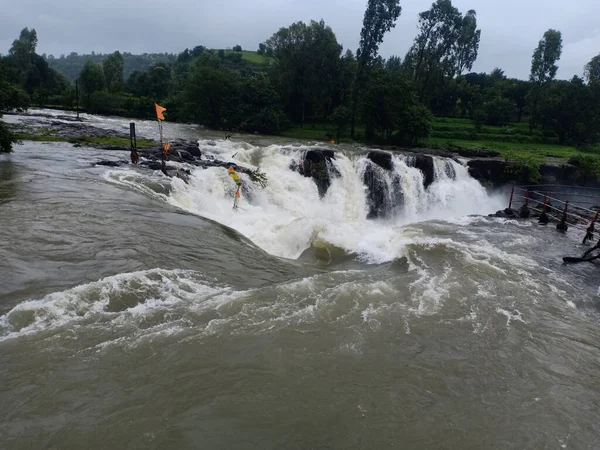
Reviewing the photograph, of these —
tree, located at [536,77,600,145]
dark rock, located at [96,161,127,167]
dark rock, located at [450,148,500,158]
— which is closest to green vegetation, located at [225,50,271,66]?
tree, located at [536,77,600,145]

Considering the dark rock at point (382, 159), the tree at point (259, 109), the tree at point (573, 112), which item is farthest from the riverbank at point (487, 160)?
the tree at point (259, 109)

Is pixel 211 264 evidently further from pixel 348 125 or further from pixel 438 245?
pixel 348 125

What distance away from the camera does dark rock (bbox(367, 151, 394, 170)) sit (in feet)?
83.3

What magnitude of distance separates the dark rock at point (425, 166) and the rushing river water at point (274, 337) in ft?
42.8

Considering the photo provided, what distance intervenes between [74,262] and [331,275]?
6131 mm

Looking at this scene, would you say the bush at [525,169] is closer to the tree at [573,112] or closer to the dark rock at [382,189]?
the dark rock at [382,189]

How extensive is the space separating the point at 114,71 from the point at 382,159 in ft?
222

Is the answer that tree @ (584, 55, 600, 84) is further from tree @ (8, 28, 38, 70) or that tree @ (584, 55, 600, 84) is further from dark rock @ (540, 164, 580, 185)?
tree @ (8, 28, 38, 70)

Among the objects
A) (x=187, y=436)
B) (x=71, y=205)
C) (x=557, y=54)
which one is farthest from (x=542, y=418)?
(x=557, y=54)

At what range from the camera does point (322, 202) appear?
2308 centimetres

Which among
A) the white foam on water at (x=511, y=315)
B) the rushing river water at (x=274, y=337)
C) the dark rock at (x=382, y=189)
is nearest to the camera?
the rushing river water at (x=274, y=337)

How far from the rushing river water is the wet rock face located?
9.95 metres

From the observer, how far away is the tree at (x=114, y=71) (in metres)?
70.2

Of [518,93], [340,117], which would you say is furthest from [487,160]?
[518,93]
